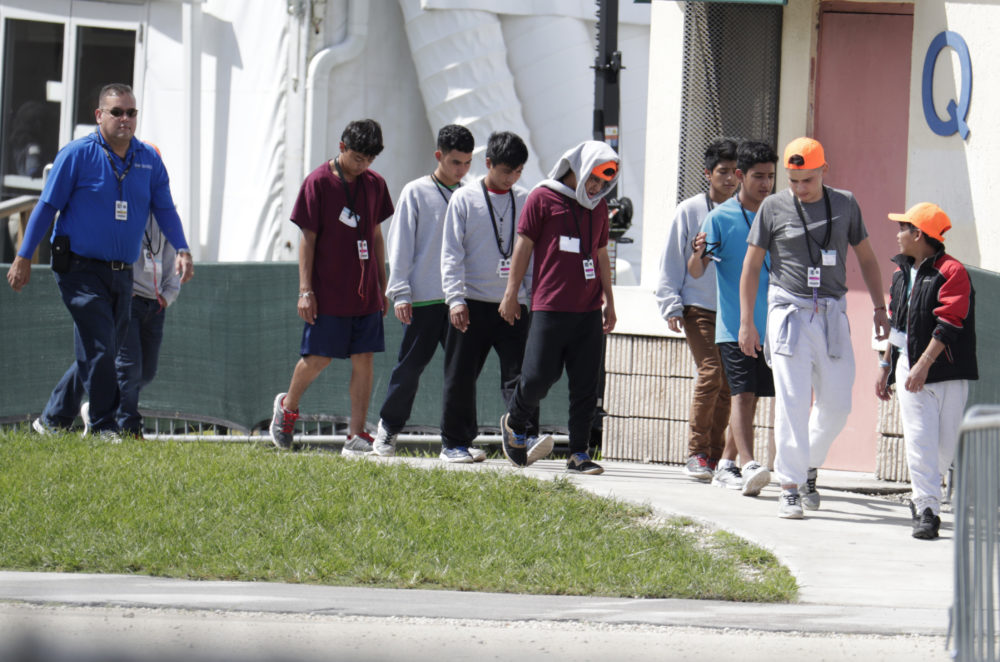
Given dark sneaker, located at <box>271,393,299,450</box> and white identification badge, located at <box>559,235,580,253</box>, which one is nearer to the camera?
white identification badge, located at <box>559,235,580,253</box>

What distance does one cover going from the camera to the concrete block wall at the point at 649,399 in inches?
402

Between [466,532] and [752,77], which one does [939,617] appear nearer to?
[466,532]

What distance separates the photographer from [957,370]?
7.41 metres

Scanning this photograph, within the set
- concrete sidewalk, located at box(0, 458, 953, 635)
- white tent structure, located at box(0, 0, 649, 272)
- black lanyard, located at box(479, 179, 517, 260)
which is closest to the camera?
concrete sidewalk, located at box(0, 458, 953, 635)

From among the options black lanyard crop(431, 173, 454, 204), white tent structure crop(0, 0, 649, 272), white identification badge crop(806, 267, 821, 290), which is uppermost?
white tent structure crop(0, 0, 649, 272)

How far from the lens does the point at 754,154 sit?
8.55 m

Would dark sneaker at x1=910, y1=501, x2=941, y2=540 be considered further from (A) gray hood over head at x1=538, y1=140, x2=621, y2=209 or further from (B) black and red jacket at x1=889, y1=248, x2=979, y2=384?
(A) gray hood over head at x1=538, y1=140, x2=621, y2=209

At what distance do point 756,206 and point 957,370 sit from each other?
173cm

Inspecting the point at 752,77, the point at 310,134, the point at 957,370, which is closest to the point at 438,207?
the point at 752,77

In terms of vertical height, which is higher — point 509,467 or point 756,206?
point 756,206

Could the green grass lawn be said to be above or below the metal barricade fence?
below

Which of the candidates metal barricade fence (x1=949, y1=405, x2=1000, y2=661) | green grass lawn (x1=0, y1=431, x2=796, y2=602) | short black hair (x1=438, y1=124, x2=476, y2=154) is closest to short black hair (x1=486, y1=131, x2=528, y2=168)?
short black hair (x1=438, y1=124, x2=476, y2=154)

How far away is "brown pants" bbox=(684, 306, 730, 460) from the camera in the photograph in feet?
29.3

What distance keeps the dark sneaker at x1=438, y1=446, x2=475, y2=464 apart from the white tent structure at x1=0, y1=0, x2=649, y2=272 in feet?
23.5
